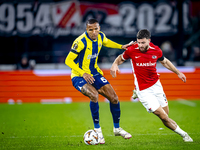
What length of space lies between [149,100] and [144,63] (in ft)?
2.20

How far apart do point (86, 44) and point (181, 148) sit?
253 centimetres

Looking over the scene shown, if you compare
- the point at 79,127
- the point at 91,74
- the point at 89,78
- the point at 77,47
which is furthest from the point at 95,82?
the point at 79,127

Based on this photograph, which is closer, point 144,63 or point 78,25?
point 144,63

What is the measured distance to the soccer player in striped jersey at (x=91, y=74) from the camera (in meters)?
5.61

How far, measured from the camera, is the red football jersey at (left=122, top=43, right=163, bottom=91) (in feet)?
17.9

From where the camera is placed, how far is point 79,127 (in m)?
7.28

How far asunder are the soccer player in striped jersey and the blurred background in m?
8.66

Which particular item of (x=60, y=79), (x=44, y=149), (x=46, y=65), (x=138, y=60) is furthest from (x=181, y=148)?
(x=46, y=65)

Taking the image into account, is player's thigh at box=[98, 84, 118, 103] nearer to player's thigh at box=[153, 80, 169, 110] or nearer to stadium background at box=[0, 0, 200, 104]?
player's thigh at box=[153, 80, 169, 110]

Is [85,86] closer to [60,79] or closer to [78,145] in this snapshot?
[78,145]

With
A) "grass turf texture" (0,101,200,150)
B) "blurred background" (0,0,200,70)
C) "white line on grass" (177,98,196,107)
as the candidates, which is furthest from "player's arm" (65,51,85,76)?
"blurred background" (0,0,200,70)

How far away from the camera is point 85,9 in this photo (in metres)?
16.1

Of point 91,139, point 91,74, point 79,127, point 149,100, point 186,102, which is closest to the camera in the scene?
point 149,100

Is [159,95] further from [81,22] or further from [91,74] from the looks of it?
[81,22]
